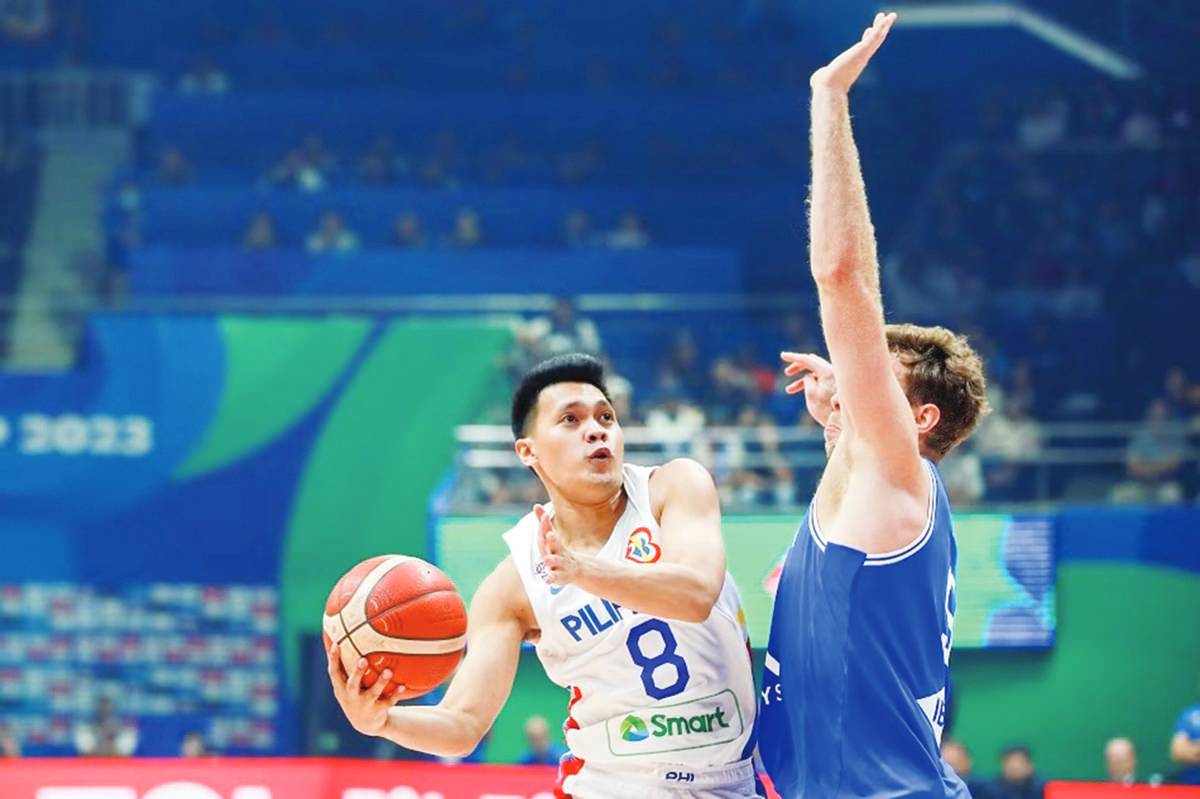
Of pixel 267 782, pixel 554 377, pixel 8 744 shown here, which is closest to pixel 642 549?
pixel 554 377

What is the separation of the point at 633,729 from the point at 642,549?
20.2 inches

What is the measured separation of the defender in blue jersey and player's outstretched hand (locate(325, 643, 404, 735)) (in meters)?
1.02

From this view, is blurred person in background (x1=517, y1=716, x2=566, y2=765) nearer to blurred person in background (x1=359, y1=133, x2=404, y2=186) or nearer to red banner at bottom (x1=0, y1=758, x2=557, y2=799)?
red banner at bottom (x1=0, y1=758, x2=557, y2=799)

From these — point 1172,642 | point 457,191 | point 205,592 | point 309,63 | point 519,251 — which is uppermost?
point 309,63

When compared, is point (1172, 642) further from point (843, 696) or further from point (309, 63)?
point (309, 63)

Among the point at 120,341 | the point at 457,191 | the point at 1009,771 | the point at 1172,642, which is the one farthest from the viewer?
the point at 457,191

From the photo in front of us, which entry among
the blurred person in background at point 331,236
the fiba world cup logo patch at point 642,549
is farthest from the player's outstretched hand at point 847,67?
the blurred person in background at point 331,236

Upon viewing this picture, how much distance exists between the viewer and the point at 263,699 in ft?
47.4

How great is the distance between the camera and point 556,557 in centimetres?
392

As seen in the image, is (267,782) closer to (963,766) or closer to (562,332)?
(963,766)

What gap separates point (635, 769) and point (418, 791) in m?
2.19

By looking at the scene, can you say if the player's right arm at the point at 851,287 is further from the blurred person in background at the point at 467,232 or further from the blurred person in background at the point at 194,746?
the blurred person in background at the point at 467,232

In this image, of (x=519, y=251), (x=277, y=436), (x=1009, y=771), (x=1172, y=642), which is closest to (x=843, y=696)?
(x=1009, y=771)

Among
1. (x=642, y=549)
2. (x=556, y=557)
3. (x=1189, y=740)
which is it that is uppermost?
(x=642, y=549)
